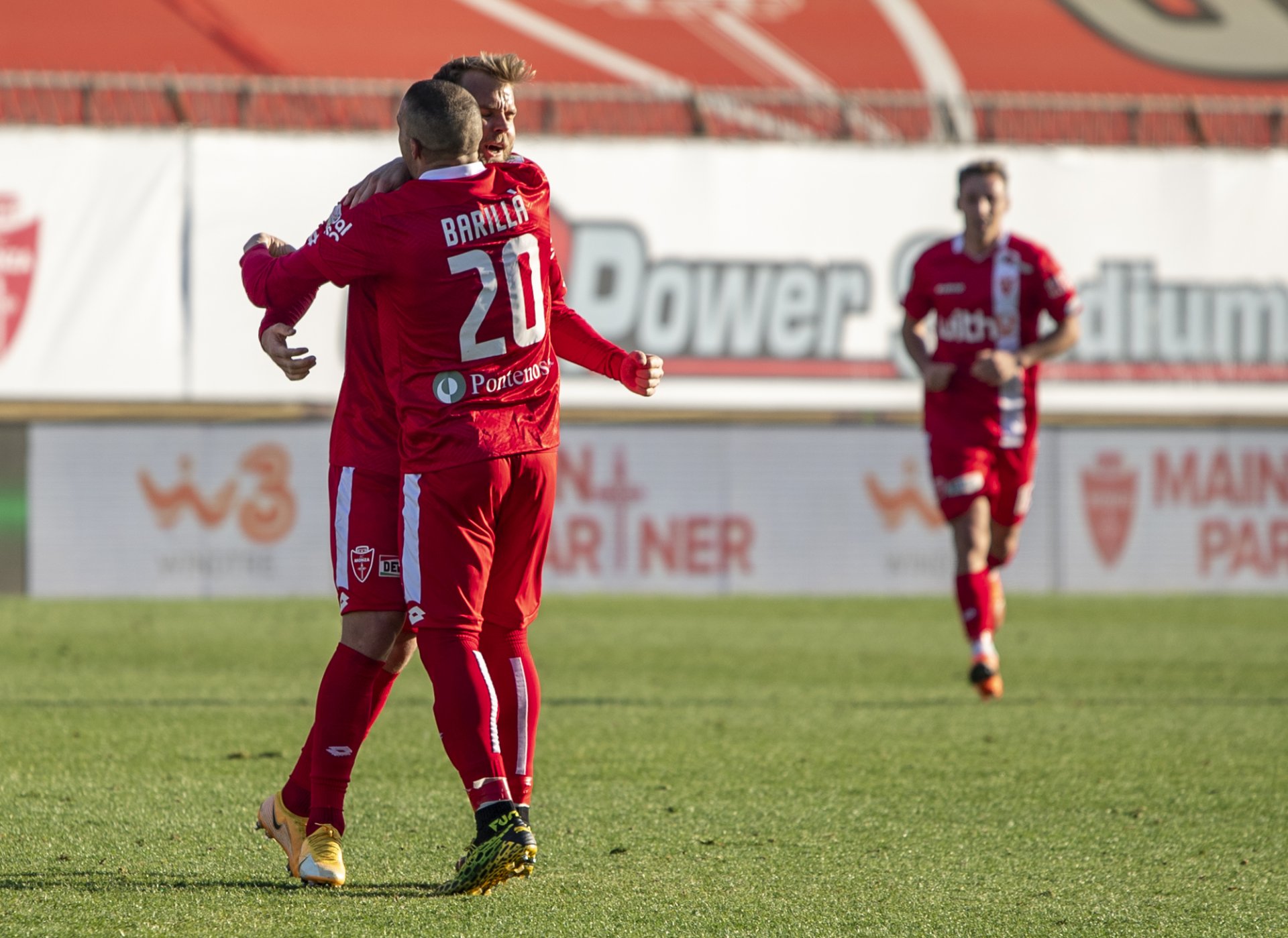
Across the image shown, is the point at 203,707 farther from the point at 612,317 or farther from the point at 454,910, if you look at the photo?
the point at 612,317

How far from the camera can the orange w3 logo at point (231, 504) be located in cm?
1432

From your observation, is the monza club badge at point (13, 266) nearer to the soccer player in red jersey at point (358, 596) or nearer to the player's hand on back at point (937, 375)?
the player's hand on back at point (937, 375)

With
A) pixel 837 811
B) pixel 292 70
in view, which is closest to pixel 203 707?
pixel 837 811

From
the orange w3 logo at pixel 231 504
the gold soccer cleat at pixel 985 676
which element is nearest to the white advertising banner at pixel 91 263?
the orange w3 logo at pixel 231 504

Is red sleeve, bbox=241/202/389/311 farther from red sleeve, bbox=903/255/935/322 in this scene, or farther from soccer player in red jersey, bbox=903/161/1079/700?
red sleeve, bbox=903/255/935/322

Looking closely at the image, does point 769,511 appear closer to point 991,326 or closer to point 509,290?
point 991,326

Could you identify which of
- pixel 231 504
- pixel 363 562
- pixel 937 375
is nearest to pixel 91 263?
pixel 231 504

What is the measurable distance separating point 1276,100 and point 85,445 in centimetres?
1203

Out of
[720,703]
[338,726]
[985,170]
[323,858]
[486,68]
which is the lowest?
[720,703]

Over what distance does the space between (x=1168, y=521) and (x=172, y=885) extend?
41.1 feet

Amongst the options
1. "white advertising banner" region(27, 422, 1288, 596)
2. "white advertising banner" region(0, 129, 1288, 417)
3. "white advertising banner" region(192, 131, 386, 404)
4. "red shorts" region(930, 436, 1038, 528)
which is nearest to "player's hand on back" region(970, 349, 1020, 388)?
"red shorts" region(930, 436, 1038, 528)

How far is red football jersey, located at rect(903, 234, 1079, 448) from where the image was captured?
7969 mm

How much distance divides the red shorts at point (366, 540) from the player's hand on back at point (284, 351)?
0.25 metres

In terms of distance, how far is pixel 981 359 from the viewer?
7.69 meters
